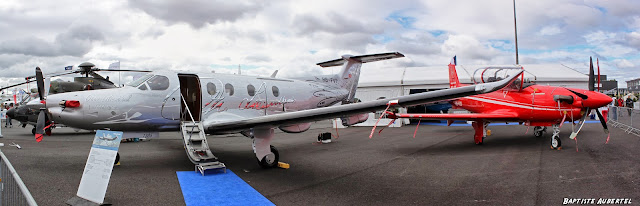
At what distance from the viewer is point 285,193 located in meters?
6.12

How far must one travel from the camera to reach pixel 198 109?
31.2ft

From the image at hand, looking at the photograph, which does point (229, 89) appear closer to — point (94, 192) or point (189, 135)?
point (189, 135)

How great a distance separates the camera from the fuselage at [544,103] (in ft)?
34.1

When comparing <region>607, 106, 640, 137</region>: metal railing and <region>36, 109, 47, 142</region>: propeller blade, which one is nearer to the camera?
<region>36, 109, 47, 142</region>: propeller blade

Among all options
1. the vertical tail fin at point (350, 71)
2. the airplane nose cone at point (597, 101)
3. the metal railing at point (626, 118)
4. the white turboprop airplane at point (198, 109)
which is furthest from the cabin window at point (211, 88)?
the metal railing at point (626, 118)

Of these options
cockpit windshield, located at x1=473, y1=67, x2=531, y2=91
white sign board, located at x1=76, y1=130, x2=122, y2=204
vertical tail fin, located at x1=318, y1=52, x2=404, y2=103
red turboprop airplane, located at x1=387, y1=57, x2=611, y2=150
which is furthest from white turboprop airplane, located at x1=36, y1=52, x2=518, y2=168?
cockpit windshield, located at x1=473, y1=67, x2=531, y2=91

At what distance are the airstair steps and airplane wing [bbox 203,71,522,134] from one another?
40 cm

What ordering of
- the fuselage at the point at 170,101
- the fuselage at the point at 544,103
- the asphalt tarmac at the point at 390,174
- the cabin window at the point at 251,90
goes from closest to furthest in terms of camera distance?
the asphalt tarmac at the point at 390,174 → the fuselage at the point at 170,101 → the cabin window at the point at 251,90 → the fuselage at the point at 544,103

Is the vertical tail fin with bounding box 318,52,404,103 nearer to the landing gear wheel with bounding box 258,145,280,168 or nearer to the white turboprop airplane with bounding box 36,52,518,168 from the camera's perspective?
the white turboprop airplane with bounding box 36,52,518,168

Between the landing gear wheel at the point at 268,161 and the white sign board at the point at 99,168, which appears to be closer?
the white sign board at the point at 99,168

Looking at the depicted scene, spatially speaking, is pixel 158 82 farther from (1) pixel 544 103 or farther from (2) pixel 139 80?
(1) pixel 544 103

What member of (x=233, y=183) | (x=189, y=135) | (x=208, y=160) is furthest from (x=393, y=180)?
(x=189, y=135)

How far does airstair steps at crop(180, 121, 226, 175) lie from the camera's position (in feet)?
24.2

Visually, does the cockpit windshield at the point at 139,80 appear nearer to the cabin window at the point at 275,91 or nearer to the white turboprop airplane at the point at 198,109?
the white turboprop airplane at the point at 198,109
